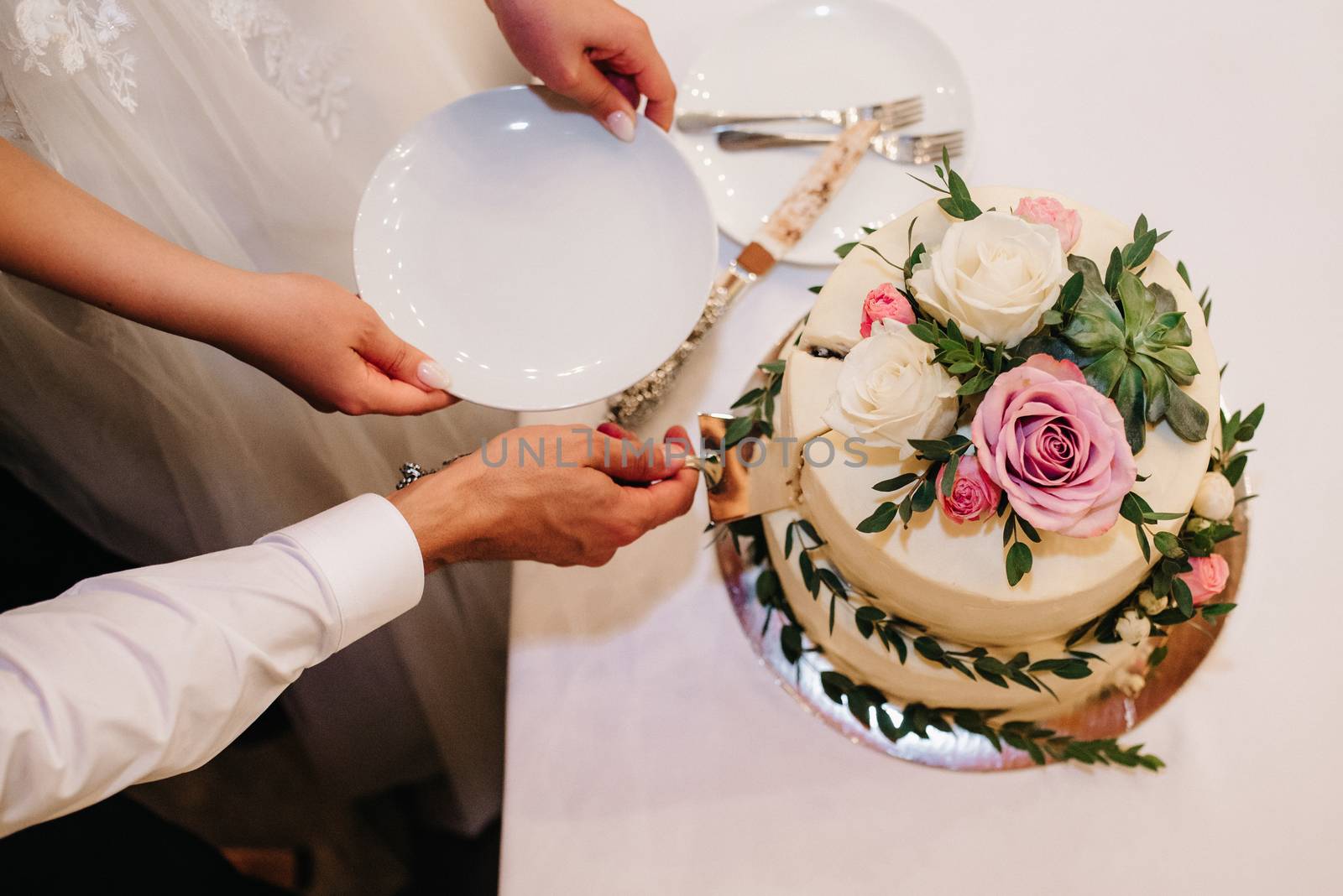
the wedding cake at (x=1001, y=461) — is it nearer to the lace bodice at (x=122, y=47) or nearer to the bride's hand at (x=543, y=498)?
the bride's hand at (x=543, y=498)

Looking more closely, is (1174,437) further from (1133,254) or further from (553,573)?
(553,573)

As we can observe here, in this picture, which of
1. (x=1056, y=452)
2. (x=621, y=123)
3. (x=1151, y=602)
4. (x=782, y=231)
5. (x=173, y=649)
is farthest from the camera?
(x=782, y=231)

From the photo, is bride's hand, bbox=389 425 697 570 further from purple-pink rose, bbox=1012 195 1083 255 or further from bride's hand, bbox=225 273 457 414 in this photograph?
purple-pink rose, bbox=1012 195 1083 255

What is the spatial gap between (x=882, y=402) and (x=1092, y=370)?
190mm

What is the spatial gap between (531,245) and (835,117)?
458 millimetres

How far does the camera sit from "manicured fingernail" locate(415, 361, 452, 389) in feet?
2.97

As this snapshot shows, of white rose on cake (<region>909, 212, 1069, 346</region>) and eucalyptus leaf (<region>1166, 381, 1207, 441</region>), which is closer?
white rose on cake (<region>909, 212, 1069, 346</region>)

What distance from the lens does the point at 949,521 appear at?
70 centimetres

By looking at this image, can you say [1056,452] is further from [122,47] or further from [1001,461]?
[122,47]

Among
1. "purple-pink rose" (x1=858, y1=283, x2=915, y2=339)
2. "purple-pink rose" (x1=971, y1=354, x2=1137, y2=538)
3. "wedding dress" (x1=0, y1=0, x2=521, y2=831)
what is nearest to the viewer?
"purple-pink rose" (x1=971, y1=354, x2=1137, y2=538)

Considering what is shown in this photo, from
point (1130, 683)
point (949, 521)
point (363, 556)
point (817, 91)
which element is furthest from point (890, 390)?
point (817, 91)

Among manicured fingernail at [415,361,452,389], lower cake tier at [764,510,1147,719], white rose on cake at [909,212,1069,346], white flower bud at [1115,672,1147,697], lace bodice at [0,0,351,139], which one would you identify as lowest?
white flower bud at [1115,672,1147,697]

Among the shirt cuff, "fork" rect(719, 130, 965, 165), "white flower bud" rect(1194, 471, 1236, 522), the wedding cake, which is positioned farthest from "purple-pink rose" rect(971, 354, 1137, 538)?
"fork" rect(719, 130, 965, 165)

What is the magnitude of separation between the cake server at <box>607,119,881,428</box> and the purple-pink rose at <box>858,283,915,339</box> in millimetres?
417
